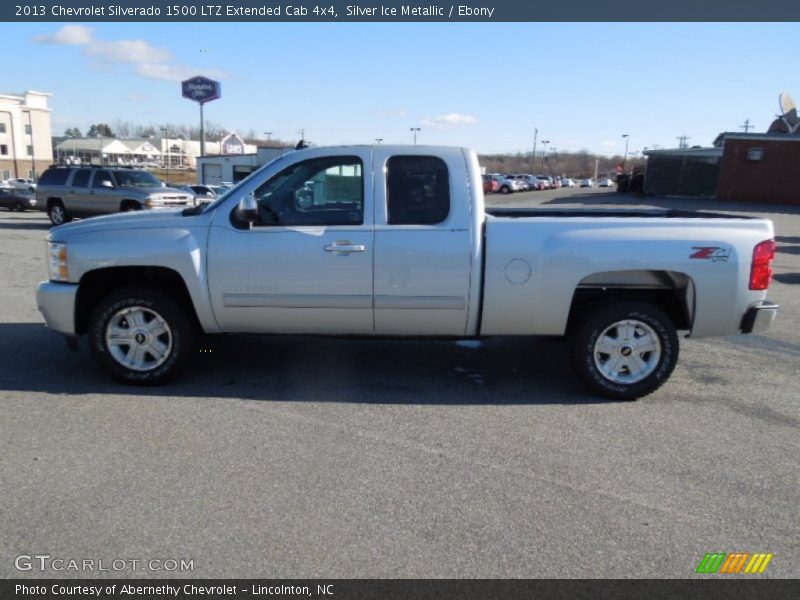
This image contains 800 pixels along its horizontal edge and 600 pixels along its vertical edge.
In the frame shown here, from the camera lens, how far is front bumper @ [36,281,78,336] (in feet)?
17.1

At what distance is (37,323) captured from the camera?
737 cm

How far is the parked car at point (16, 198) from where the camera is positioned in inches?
1172

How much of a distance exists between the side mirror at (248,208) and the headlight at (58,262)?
5.12ft

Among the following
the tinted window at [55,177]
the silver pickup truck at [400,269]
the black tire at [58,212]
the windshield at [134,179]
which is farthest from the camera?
the black tire at [58,212]

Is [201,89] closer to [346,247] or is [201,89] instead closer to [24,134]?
[346,247]

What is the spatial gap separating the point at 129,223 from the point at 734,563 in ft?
15.7

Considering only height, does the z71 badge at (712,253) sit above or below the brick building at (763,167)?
below

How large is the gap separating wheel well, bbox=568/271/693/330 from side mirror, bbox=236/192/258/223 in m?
2.65

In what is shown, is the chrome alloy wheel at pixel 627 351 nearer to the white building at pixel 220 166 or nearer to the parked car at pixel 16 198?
the parked car at pixel 16 198

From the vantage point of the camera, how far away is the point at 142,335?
5.27 metres

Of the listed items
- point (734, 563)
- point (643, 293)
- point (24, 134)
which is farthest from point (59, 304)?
point (24, 134)

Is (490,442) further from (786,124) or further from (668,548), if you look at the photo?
(786,124)

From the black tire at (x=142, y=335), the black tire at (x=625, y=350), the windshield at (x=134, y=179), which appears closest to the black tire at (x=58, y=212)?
the windshield at (x=134, y=179)
